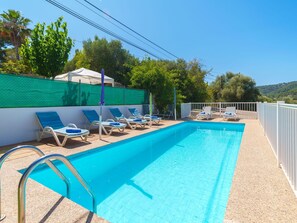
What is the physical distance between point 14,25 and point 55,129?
19477 mm

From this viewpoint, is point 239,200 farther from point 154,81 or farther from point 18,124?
point 154,81

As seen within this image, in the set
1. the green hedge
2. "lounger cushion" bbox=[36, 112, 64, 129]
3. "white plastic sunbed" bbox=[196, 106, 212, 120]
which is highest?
the green hedge

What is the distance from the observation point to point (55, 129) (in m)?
7.24

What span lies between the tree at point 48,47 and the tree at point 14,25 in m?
11.0

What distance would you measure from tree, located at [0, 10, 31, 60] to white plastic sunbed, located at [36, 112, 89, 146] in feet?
60.2

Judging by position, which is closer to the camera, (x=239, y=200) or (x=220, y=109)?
(x=239, y=200)

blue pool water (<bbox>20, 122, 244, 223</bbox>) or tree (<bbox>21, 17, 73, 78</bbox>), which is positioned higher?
tree (<bbox>21, 17, 73, 78</bbox>)

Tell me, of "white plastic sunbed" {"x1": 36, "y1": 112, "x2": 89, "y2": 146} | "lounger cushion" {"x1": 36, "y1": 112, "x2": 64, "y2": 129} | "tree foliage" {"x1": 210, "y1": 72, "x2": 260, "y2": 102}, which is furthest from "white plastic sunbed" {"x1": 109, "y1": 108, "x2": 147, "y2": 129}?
"tree foliage" {"x1": 210, "y1": 72, "x2": 260, "y2": 102}

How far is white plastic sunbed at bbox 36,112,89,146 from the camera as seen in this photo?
657cm

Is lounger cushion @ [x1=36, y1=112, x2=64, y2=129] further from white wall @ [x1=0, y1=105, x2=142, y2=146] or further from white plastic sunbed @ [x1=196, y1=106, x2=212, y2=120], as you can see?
white plastic sunbed @ [x1=196, y1=106, x2=212, y2=120]

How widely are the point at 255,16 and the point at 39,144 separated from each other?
18191mm

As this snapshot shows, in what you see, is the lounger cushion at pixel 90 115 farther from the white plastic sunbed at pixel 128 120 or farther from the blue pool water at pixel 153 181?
the blue pool water at pixel 153 181

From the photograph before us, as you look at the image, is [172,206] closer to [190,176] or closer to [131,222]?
[131,222]

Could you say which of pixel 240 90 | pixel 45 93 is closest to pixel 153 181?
pixel 45 93
